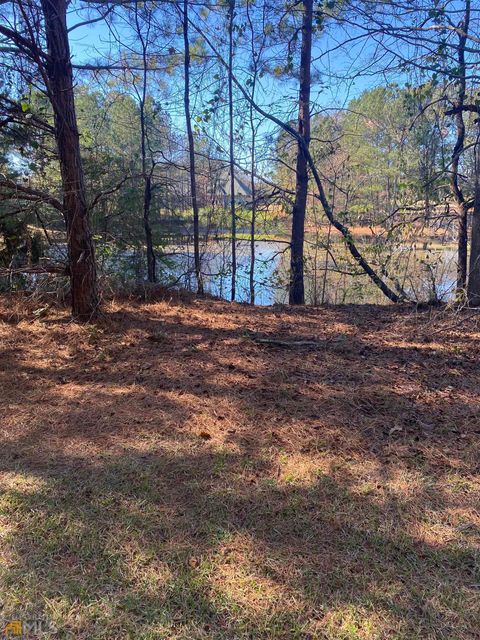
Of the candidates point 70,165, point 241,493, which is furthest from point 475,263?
point 70,165

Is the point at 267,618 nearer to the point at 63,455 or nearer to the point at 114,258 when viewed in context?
the point at 63,455

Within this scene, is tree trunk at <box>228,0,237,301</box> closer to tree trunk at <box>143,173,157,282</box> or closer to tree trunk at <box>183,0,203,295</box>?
tree trunk at <box>183,0,203,295</box>

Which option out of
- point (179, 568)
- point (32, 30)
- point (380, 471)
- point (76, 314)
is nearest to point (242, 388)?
point (380, 471)

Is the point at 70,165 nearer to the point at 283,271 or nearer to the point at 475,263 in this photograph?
the point at 475,263

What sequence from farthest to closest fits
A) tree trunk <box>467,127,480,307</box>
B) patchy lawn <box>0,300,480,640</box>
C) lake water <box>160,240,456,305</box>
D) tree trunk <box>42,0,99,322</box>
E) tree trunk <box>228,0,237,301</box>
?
tree trunk <box>228,0,237,301</box>, lake water <box>160,240,456,305</box>, tree trunk <box>467,127,480,307</box>, tree trunk <box>42,0,99,322</box>, patchy lawn <box>0,300,480,640</box>

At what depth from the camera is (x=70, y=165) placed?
449 centimetres

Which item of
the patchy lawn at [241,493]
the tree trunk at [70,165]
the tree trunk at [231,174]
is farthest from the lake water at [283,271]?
the patchy lawn at [241,493]

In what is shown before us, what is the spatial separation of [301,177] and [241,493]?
7.08 metres

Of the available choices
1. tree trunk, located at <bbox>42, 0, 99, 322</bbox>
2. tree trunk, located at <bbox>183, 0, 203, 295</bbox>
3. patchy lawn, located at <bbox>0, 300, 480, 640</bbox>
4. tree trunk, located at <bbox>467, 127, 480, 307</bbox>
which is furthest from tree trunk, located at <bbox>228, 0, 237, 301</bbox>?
patchy lawn, located at <bbox>0, 300, 480, 640</bbox>

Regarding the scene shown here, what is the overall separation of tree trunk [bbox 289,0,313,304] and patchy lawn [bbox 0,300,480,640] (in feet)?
14.3

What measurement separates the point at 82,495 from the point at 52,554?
1.22 feet

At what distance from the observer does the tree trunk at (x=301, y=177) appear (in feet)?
24.2

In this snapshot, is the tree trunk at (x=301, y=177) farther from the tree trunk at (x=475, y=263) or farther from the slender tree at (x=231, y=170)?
the tree trunk at (x=475, y=263)

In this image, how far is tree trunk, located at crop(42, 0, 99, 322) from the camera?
421cm
